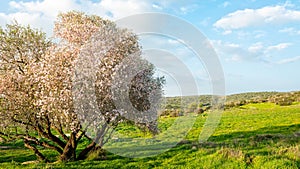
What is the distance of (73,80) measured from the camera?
664 inches

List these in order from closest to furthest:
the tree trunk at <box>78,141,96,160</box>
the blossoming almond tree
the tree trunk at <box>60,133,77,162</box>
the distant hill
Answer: the blossoming almond tree → the tree trunk at <box>60,133,77,162</box> → the tree trunk at <box>78,141,96,160</box> → the distant hill

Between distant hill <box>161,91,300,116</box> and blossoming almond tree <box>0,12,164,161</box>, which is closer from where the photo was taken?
blossoming almond tree <box>0,12,164,161</box>

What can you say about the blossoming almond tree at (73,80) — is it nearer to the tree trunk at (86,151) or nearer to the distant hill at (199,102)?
the tree trunk at (86,151)

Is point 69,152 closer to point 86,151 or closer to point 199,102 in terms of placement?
point 86,151

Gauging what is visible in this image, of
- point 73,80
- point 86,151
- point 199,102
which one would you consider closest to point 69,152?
point 86,151

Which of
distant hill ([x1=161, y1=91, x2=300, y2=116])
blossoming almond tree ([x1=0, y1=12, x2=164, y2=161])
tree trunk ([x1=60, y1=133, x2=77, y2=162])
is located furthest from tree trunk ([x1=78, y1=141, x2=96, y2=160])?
distant hill ([x1=161, y1=91, x2=300, y2=116])

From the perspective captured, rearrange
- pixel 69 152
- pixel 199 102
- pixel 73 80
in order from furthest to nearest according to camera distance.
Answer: pixel 199 102
pixel 69 152
pixel 73 80

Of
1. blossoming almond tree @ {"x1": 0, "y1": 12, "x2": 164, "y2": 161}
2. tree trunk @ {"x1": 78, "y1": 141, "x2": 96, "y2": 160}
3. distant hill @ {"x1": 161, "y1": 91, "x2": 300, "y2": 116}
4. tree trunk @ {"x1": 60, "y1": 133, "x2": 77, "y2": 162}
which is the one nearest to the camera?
blossoming almond tree @ {"x1": 0, "y1": 12, "x2": 164, "y2": 161}

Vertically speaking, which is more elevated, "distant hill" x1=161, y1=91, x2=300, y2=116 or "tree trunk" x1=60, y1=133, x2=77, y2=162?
"distant hill" x1=161, y1=91, x2=300, y2=116

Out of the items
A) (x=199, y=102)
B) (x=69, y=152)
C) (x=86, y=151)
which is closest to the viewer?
(x=69, y=152)

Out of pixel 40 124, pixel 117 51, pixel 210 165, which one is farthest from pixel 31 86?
pixel 210 165

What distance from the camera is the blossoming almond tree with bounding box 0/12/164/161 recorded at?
17.2 meters

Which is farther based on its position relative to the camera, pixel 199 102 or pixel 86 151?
pixel 199 102

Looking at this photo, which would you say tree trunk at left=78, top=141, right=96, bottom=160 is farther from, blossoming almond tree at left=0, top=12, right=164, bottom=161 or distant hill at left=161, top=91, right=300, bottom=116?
distant hill at left=161, top=91, right=300, bottom=116
